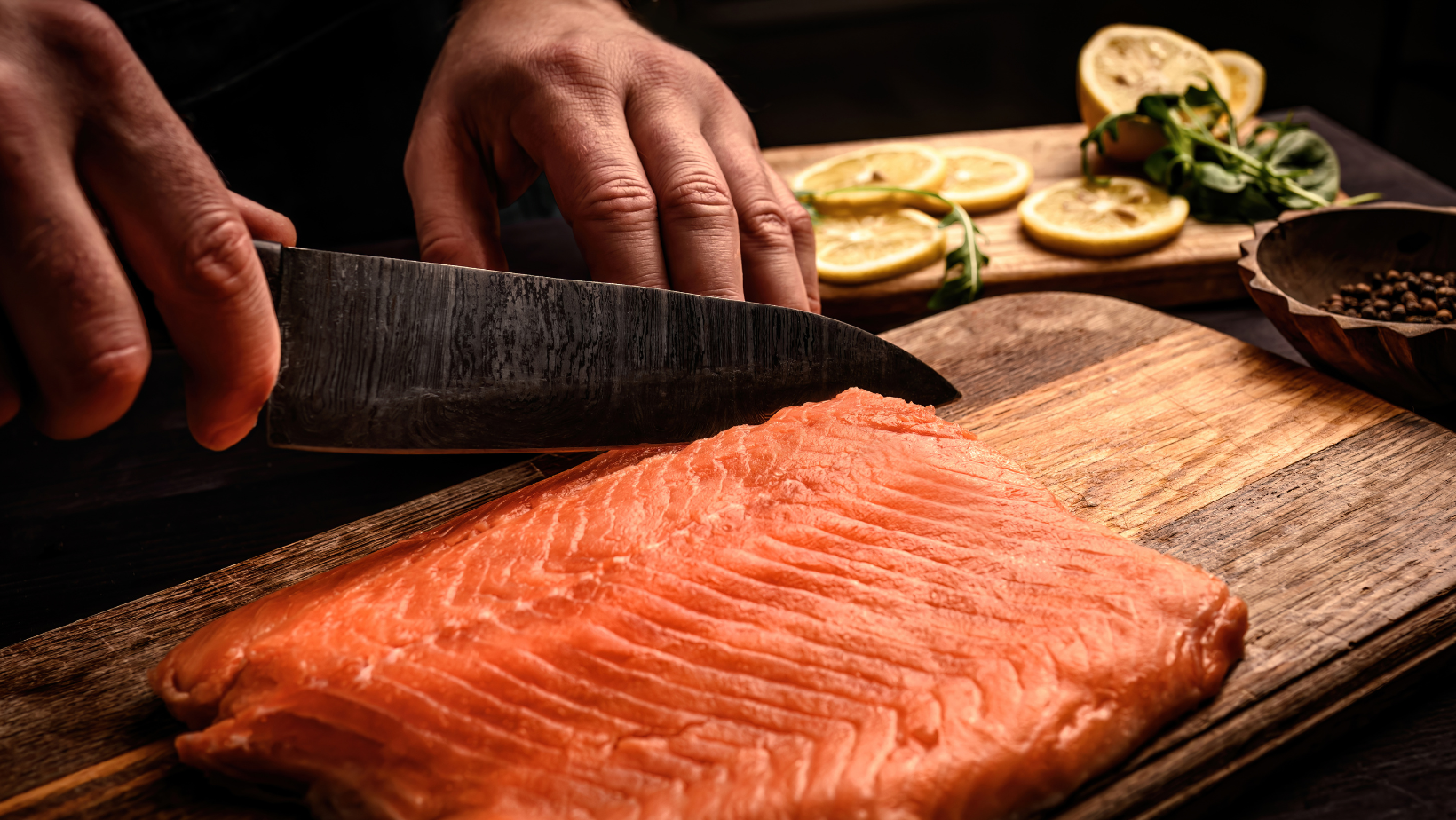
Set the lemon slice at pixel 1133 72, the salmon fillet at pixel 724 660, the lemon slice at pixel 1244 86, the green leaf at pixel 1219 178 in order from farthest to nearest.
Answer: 1. the lemon slice at pixel 1244 86
2. the lemon slice at pixel 1133 72
3. the green leaf at pixel 1219 178
4. the salmon fillet at pixel 724 660

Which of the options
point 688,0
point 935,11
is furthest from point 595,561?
point 935,11

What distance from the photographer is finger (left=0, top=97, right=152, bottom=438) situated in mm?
1462

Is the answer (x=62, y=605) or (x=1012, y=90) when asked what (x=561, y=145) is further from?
(x=1012, y=90)

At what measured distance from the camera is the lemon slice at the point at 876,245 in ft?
11.8

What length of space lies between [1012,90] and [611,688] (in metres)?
7.52

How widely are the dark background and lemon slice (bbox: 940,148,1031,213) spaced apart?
1256mm

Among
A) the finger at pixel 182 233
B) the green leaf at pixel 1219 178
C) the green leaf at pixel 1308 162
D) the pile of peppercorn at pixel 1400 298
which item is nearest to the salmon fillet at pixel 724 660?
the finger at pixel 182 233

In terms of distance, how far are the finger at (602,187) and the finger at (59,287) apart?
114 cm

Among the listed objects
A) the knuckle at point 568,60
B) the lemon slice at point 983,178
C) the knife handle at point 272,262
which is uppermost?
the knuckle at point 568,60

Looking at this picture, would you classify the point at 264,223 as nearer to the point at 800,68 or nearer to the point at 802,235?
the point at 802,235

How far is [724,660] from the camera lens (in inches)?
68.5

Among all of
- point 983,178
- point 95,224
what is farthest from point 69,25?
Result: point 983,178

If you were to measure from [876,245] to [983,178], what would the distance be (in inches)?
37.0

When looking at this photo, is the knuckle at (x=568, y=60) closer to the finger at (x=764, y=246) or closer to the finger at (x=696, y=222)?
the finger at (x=696, y=222)
